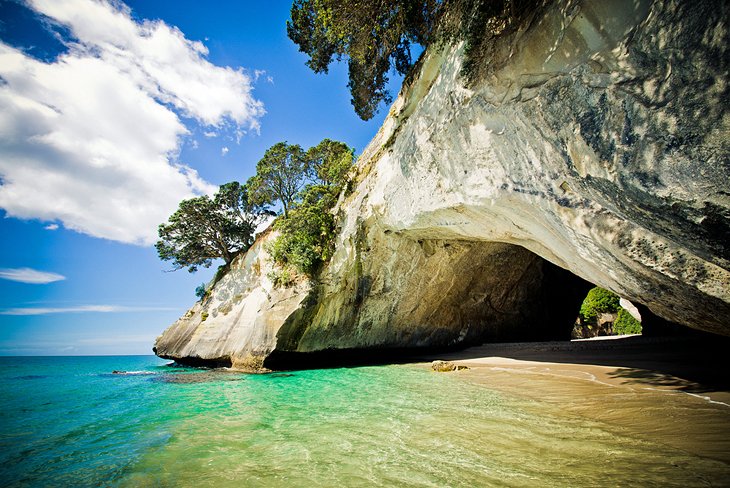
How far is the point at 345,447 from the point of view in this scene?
3652 millimetres

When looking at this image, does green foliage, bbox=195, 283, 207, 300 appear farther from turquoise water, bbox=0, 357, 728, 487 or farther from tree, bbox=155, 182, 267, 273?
turquoise water, bbox=0, 357, 728, 487

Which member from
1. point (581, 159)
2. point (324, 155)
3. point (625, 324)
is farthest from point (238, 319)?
point (625, 324)

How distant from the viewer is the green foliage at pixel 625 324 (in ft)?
71.5

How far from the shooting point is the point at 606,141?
437cm

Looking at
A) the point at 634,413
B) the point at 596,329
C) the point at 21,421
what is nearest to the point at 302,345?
the point at 21,421

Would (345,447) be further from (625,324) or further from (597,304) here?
(597,304)

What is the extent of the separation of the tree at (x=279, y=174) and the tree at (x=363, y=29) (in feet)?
25.2

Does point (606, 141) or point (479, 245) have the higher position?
point (479, 245)

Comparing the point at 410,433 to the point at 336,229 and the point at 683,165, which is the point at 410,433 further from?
the point at 336,229

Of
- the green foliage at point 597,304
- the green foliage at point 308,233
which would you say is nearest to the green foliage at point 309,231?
the green foliage at point 308,233

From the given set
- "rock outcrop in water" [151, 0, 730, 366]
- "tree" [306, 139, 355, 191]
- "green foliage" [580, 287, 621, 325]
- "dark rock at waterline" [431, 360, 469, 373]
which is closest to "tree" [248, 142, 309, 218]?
"tree" [306, 139, 355, 191]

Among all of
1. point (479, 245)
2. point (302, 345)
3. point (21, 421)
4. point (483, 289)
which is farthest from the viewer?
point (483, 289)

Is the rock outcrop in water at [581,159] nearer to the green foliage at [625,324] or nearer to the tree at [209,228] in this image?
the tree at [209,228]

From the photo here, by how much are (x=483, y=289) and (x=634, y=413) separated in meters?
12.4
